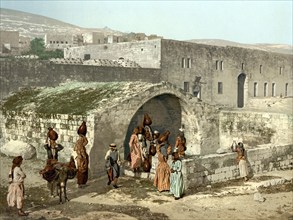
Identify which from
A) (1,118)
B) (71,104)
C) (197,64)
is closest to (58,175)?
(71,104)

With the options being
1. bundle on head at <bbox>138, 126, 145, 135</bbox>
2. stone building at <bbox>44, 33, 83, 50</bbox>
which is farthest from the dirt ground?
stone building at <bbox>44, 33, 83, 50</bbox>

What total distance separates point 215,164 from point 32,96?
9610 mm

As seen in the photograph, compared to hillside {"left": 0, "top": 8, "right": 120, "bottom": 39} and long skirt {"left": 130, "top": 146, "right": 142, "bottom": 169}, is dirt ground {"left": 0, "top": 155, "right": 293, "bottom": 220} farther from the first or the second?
hillside {"left": 0, "top": 8, "right": 120, "bottom": 39}

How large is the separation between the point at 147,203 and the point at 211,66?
2607cm

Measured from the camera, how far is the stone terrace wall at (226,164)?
10.9 m

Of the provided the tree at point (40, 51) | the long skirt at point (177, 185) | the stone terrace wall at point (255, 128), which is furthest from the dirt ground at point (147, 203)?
the tree at point (40, 51)

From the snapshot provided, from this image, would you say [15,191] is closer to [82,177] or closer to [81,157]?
[81,157]

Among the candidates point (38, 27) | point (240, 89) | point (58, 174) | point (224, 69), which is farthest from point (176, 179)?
point (38, 27)

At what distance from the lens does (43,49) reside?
48844 mm

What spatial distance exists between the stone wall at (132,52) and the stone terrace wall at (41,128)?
1549cm

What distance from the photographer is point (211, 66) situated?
3441 centimetres

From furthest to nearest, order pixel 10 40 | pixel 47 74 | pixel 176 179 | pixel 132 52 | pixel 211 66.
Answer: pixel 10 40
pixel 211 66
pixel 132 52
pixel 47 74
pixel 176 179

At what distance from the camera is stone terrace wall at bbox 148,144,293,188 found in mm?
10859

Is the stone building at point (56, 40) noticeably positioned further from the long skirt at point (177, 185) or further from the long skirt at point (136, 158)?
the long skirt at point (177, 185)
